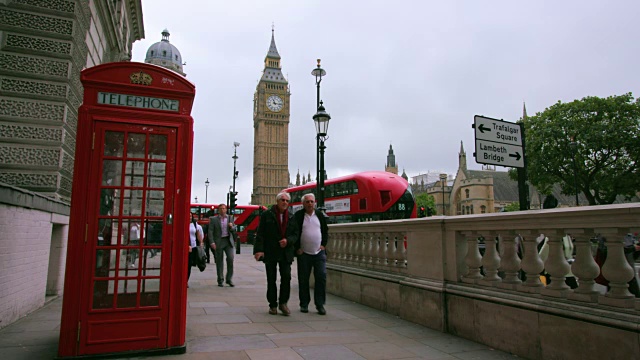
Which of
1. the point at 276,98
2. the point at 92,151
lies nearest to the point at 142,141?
the point at 92,151

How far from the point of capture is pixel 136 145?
436 cm

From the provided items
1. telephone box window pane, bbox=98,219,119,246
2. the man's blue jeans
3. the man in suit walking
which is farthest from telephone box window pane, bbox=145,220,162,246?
the man in suit walking

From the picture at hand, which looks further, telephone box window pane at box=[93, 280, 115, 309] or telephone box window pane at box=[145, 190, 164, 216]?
telephone box window pane at box=[145, 190, 164, 216]

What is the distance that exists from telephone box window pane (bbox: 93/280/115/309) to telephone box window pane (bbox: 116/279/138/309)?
0.07m

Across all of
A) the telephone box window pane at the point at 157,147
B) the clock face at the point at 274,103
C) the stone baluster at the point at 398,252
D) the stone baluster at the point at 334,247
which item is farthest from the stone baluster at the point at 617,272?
the clock face at the point at 274,103

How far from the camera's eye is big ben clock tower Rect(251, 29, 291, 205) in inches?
4631

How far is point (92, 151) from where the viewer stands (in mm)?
4141

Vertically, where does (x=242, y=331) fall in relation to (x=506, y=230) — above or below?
below

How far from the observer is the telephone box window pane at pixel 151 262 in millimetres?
4262

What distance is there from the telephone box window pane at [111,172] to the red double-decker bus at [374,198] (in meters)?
16.5

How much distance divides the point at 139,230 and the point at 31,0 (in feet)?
19.6

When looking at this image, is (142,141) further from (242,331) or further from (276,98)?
(276,98)

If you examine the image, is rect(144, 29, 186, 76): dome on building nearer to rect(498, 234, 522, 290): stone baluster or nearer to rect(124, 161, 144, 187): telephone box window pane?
rect(124, 161, 144, 187): telephone box window pane

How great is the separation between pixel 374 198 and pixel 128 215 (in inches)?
652
